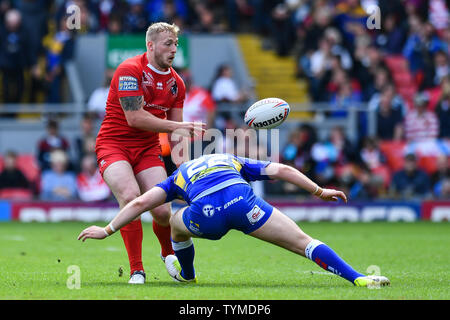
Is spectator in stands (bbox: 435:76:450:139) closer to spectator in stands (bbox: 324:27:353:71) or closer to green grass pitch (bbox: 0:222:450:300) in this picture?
spectator in stands (bbox: 324:27:353:71)

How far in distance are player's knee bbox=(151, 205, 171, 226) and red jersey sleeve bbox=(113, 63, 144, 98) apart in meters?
1.15

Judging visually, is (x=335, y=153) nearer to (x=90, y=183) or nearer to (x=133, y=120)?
(x=90, y=183)

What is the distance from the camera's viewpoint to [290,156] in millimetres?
18750

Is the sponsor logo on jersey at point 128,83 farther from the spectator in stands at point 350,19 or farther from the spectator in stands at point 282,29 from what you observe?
the spectator in stands at point 282,29

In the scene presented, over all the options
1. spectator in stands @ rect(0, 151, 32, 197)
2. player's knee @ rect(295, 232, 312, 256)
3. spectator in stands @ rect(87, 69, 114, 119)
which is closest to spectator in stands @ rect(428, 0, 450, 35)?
spectator in stands @ rect(87, 69, 114, 119)

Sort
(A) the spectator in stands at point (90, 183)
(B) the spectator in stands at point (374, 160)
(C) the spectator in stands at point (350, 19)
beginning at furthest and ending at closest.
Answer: (C) the spectator in stands at point (350, 19), (B) the spectator in stands at point (374, 160), (A) the spectator in stands at point (90, 183)

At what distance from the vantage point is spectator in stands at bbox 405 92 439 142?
63.6 ft

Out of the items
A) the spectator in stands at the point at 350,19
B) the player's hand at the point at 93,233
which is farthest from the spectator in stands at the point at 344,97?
the player's hand at the point at 93,233

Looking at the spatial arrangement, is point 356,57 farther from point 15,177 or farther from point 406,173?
point 15,177

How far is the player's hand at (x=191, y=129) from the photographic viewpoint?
884 centimetres

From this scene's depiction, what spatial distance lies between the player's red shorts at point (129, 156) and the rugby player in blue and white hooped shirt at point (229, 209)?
3.08ft

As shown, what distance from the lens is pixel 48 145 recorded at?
18.5 metres

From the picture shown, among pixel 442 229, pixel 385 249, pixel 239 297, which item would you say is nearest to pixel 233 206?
pixel 239 297

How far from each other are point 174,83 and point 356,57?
42.5 ft
